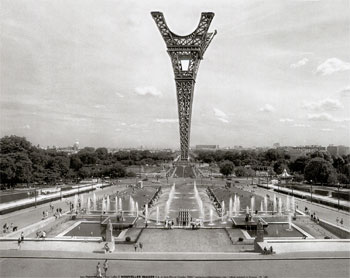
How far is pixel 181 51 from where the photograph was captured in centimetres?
6488

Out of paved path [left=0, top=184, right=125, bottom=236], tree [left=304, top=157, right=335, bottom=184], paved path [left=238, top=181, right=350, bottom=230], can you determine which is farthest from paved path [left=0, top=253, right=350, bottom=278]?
tree [left=304, top=157, right=335, bottom=184]

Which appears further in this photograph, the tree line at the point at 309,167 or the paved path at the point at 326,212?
the tree line at the point at 309,167

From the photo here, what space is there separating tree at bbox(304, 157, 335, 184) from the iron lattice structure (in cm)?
3044

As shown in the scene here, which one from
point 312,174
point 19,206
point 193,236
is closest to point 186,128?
point 312,174

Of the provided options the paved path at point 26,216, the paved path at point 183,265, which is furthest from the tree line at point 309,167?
the paved path at point 26,216

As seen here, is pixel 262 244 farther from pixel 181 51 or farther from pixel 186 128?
pixel 186 128

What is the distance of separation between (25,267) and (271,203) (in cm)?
2428

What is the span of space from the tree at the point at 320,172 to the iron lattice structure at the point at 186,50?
3044 centimetres

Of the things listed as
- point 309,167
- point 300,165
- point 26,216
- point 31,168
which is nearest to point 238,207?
point 26,216

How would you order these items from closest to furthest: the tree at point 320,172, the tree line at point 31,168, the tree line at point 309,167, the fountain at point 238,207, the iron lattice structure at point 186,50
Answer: the fountain at point 238,207
the tree line at point 31,168
the tree at point 320,172
the tree line at point 309,167
the iron lattice structure at point 186,50

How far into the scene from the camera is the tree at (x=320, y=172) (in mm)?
45328

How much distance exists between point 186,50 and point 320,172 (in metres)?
33.8

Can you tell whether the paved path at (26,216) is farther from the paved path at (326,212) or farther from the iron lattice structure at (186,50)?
the iron lattice structure at (186,50)

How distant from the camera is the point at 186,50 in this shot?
6419 centimetres
